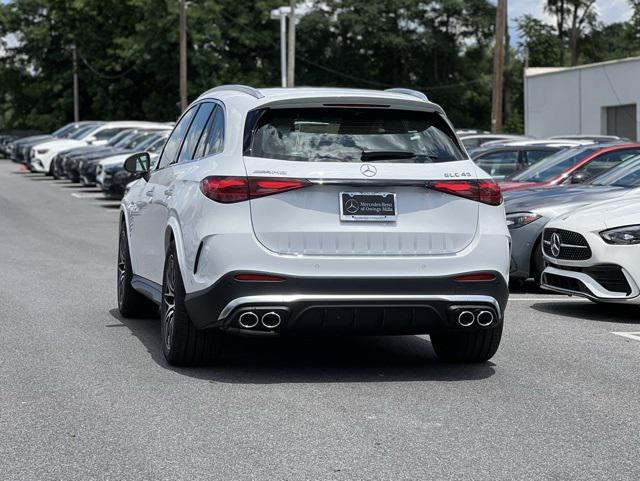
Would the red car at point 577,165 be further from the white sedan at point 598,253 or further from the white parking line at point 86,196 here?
the white parking line at point 86,196

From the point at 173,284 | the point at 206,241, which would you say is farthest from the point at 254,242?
the point at 173,284

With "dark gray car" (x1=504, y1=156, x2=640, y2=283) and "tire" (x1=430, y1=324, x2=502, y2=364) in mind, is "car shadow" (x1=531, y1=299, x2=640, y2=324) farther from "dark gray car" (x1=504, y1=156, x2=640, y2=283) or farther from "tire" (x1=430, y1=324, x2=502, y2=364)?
"tire" (x1=430, y1=324, x2=502, y2=364)

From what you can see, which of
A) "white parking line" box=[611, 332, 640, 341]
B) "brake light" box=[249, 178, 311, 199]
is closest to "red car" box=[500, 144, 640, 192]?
"white parking line" box=[611, 332, 640, 341]

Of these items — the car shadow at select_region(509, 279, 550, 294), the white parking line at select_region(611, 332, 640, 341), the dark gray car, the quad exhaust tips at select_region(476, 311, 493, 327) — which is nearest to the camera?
the quad exhaust tips at select_region(476, 311, 493, 327)

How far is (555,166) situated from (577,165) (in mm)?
330

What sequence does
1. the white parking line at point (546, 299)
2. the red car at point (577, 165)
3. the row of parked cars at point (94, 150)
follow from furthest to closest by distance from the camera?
1. the row of parked cars at point (94, 150)
2. the red car at point (577, 165)
3. the white parking line at point (546, 299)

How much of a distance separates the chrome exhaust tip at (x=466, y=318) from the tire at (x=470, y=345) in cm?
50

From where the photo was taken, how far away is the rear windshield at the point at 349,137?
24.3 ft

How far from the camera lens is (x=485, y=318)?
754 centimetres

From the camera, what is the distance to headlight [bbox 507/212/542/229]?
→ 12.4 metres

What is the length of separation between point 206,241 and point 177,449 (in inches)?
69.2

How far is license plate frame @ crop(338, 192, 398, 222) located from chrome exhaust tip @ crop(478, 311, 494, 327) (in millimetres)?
777

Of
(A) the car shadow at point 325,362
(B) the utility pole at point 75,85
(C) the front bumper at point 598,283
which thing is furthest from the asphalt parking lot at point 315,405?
(B) the utility pole at point 75,85

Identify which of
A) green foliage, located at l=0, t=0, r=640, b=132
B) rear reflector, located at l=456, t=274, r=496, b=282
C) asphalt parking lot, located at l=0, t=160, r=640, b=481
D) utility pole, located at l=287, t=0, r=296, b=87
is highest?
green foliage, located at l=0, t=0, r=640, b=132
